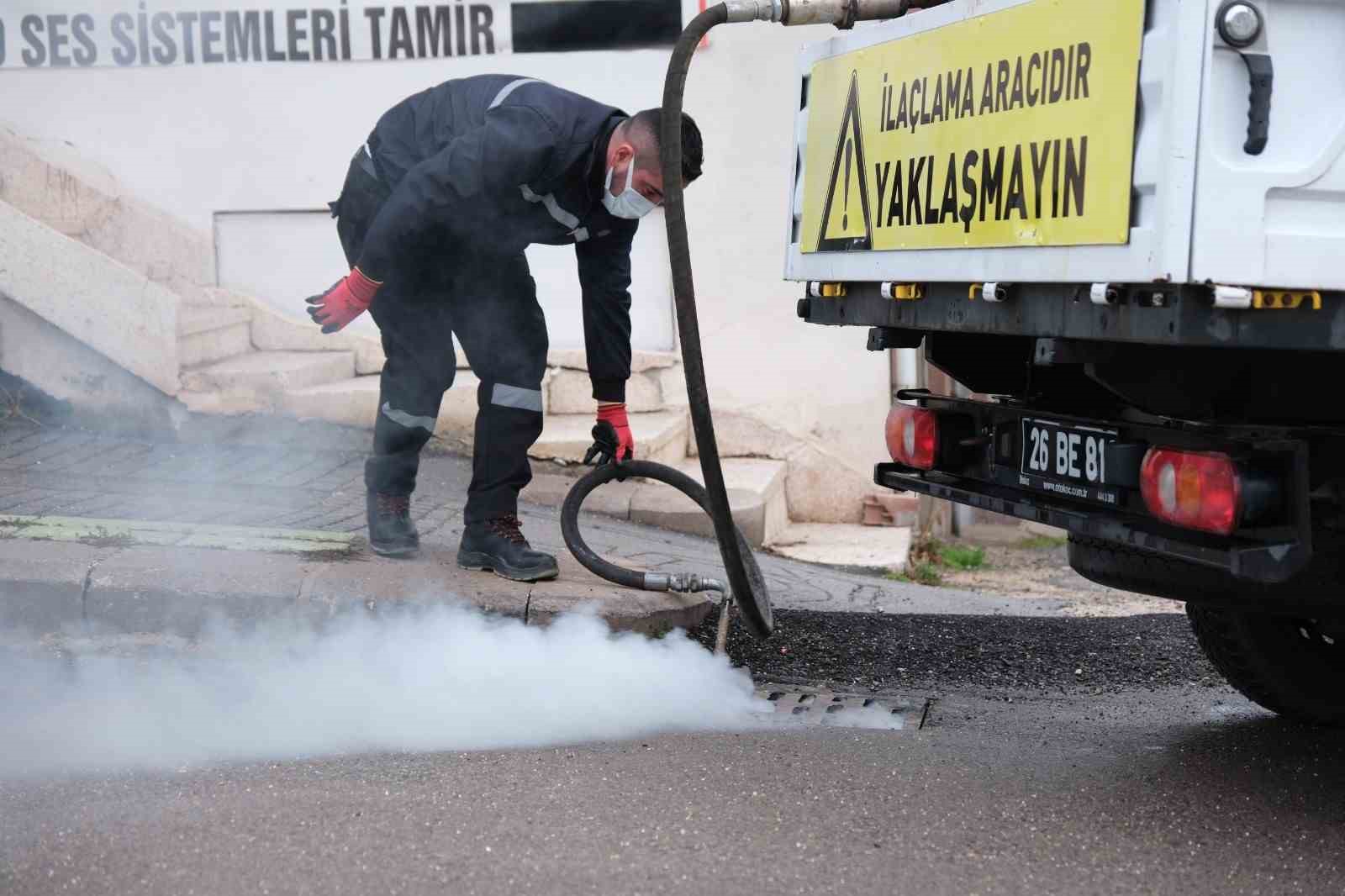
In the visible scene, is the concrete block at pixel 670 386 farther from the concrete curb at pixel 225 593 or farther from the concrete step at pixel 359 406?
the concrete curb at pixel 225 593

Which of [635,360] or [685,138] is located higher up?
[685,138]

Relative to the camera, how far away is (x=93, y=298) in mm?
6941

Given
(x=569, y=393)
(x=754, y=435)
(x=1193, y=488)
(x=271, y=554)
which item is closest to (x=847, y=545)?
(x=754, y=435)

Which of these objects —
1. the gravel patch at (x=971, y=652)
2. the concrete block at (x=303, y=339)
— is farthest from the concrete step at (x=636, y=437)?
the gravel patch at (x=971, y=652)

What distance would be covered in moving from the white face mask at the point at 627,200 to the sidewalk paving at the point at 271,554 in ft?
4.16

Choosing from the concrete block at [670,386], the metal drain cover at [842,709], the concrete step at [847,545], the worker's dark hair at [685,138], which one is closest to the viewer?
the metal drain cover at [842,709]

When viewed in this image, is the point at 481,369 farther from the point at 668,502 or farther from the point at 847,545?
the point at 847,545

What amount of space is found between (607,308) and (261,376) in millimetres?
2730

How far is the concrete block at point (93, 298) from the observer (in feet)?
22.7

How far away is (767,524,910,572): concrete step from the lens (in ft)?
22.1

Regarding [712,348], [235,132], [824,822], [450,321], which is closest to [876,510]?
[712,348]

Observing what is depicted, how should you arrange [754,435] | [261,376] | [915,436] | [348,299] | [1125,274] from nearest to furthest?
[1125,274] < [915,436] < [348,299] < [261,376] < [754,435]

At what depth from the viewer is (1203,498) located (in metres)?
2.99

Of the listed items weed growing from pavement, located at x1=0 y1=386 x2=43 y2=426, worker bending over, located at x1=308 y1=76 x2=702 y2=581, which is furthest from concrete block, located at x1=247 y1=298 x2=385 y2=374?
worker bending over, located at x1=308 y1=76 x2=702 y2=581
